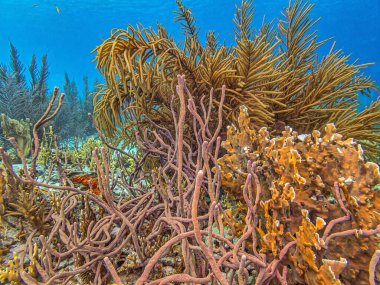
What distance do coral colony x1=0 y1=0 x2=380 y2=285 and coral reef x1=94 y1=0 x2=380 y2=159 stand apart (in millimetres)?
21

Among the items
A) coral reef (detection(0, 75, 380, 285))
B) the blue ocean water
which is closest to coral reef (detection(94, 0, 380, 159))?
coral reef (detection(0, 75, 380, 285))

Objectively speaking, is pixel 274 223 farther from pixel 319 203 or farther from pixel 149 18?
pixel 149 18

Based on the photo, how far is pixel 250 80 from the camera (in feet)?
9.06

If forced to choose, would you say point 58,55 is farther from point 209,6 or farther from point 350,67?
point 350,67

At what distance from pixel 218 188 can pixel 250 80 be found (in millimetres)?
1573

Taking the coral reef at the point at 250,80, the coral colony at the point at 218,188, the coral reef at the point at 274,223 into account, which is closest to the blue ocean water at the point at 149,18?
the coral reef at the point at 250,80

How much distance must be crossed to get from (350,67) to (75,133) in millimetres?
11249

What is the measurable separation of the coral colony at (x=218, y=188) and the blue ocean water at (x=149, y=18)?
121ft

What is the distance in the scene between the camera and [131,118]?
334 cm

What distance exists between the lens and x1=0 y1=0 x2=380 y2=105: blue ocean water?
54.8 m

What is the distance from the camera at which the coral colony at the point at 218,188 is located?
136 cm

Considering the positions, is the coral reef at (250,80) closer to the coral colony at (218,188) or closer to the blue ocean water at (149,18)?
the coral colony at (218,188)

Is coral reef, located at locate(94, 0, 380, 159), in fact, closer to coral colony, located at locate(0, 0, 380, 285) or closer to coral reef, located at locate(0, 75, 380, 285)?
coral colony, located at locate(0, 0, 380, 285)

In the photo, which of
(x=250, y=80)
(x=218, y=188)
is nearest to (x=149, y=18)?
(x=250, y=80)
